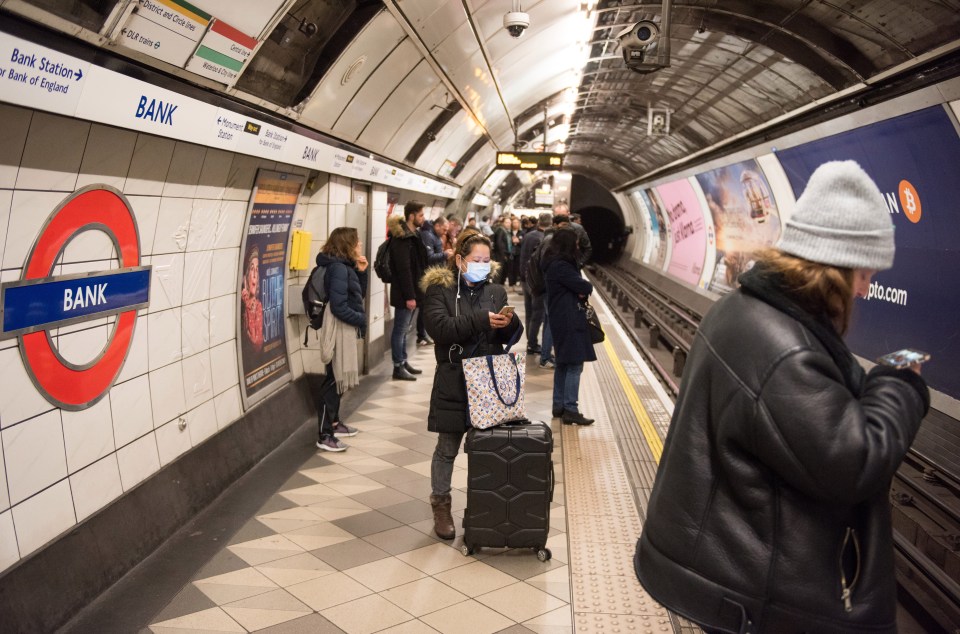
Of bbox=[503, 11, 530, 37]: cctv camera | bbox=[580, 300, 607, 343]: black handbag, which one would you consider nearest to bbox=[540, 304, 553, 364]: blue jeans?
bbox=[580, 300, 607, 343]: black handbag

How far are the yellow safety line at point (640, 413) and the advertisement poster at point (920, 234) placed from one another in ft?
8.69

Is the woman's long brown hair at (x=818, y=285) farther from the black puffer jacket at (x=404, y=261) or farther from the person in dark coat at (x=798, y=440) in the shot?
the black puffer jacket at (x=404, y=261)

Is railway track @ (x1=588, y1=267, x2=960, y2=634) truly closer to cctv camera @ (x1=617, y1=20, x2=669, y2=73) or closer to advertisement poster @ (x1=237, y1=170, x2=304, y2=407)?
cctv camera @ (x1=617, y1=20, x2=669, y2=73)

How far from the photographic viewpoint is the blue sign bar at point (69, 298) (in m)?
3.59

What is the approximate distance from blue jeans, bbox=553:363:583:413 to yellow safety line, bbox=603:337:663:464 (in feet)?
2.04

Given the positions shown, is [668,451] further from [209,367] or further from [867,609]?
[209,367]

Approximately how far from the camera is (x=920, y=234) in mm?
8141

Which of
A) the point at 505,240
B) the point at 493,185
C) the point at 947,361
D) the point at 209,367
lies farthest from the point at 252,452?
the point at 493,185

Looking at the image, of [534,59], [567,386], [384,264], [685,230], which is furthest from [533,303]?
[685,230]

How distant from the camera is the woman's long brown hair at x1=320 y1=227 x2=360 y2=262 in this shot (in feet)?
21.8

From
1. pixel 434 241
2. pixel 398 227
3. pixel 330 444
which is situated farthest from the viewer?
pixel 434 241

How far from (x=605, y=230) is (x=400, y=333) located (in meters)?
28.9

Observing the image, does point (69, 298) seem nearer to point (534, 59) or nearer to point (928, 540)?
point (928, 540)

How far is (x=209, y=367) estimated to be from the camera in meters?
5.88
